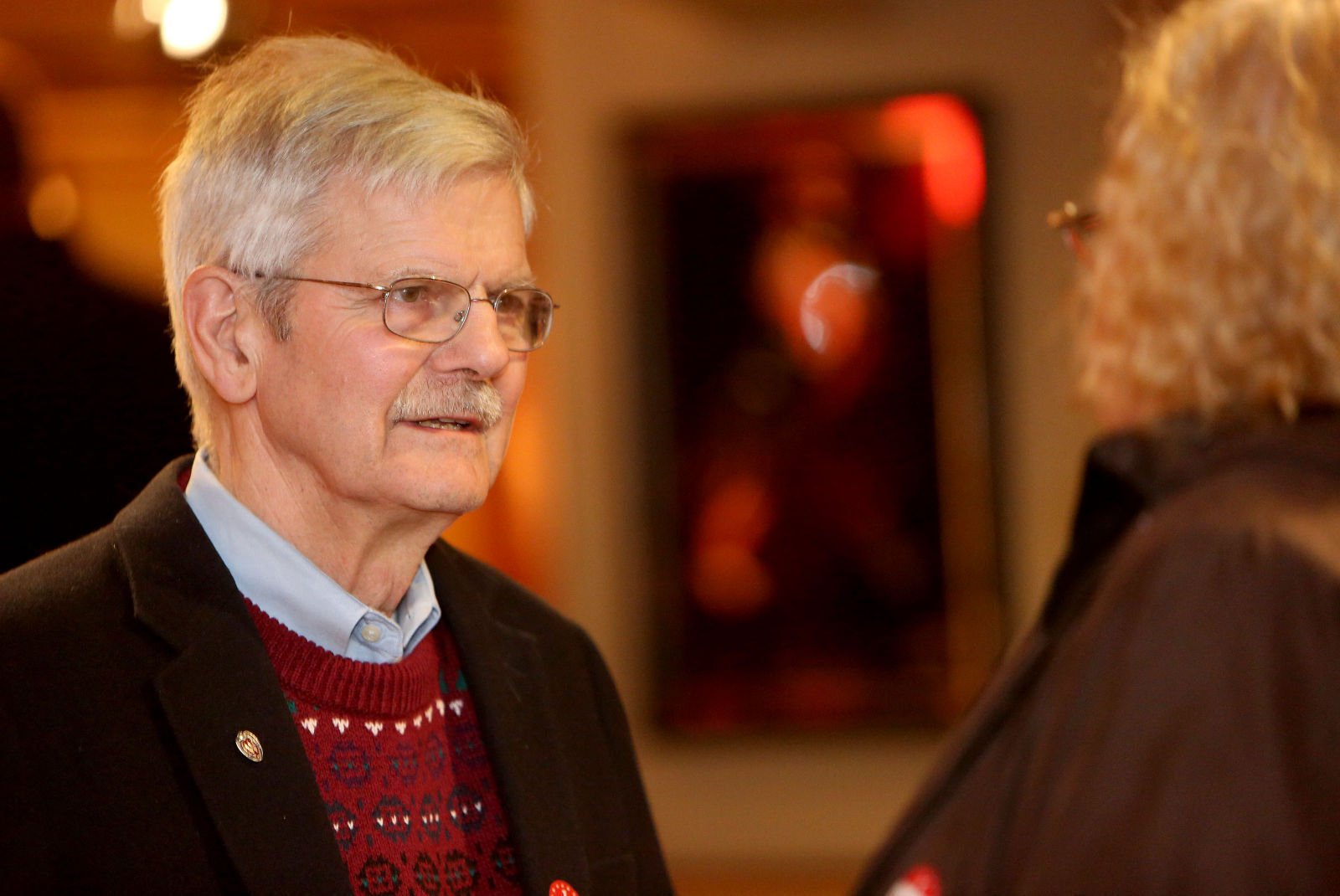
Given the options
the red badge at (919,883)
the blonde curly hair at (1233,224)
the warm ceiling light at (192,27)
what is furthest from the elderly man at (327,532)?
the warm ceiling light at (192,27)

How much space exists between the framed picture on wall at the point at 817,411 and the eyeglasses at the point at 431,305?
3.02 m

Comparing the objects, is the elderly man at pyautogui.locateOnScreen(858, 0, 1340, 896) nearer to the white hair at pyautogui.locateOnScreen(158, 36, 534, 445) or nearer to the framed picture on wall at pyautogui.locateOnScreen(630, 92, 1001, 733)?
the white hair at pyautogui.locateOnScreen(158, 36, 534, 445)

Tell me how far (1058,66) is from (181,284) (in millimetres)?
3682

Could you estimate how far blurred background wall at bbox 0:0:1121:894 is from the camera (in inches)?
184

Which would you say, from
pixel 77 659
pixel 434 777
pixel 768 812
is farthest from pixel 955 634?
pixel 77 659

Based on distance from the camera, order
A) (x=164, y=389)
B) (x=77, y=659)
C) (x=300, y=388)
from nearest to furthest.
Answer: (x=77, y=659), (x=300, y=388), (x=164, y=389)

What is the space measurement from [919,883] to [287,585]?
80cm

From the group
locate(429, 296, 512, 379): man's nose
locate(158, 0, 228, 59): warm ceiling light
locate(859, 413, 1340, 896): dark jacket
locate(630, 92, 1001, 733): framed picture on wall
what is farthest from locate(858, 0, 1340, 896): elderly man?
locate(630, 92, 1001, 733): framed picture on wall

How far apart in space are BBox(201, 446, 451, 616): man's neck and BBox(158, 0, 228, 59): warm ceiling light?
147 centimetres

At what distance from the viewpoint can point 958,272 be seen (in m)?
4.70

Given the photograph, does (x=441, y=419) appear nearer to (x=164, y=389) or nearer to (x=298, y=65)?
(x=298, y=65)

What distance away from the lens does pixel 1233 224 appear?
1.18 metres

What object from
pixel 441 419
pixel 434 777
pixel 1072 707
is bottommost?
pixel 434 777

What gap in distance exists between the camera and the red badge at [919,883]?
1.15m
